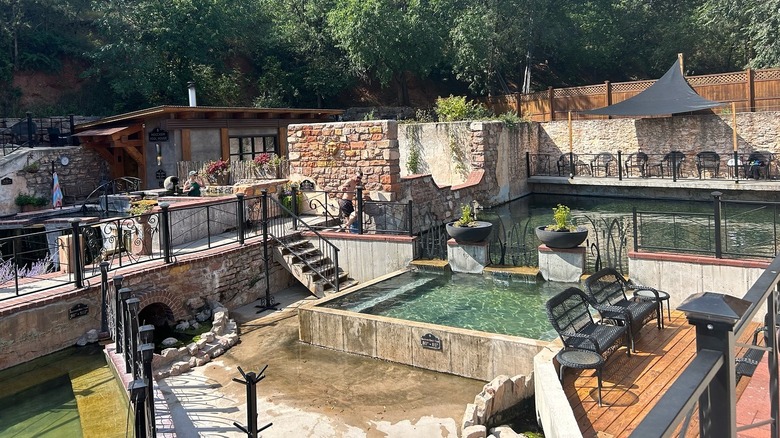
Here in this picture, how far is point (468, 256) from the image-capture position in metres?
11.9

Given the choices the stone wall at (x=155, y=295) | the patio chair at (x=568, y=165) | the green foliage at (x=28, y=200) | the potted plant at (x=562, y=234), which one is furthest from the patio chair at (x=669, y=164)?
the green foliage at (x=28, y=200)

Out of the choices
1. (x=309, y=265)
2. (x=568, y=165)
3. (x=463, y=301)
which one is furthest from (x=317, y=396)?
(x=568, y=165)

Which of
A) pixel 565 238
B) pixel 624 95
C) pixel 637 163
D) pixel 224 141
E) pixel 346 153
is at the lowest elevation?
pixel 565 238

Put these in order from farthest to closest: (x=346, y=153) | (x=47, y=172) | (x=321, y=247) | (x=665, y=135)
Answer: (x=665, y=135)
(x=47, y=172)
(x=346, y=153)
(x=321, y=247)

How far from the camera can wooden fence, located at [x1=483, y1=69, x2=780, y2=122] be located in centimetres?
2256

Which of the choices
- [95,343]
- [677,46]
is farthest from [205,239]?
[677,46]

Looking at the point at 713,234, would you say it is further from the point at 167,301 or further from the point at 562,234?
the point at 167,301

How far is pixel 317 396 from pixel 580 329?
10.9ft

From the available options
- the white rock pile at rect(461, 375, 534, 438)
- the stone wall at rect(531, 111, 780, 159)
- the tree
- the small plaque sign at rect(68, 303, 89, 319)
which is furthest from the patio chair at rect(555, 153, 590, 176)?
the small plaque sign at rect(68, 303, 89, 319)

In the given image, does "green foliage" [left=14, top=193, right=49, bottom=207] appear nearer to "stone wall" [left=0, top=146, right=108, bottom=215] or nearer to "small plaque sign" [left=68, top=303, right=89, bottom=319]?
"stone wall" [left=0, top=146, right=108, bottom=215]

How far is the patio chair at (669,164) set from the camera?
2270 cm

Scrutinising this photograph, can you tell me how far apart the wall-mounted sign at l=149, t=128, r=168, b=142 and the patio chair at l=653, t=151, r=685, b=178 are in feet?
56.4

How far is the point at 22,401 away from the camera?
7902 millimetres

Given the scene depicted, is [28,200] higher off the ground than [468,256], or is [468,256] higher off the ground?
[28,200]
